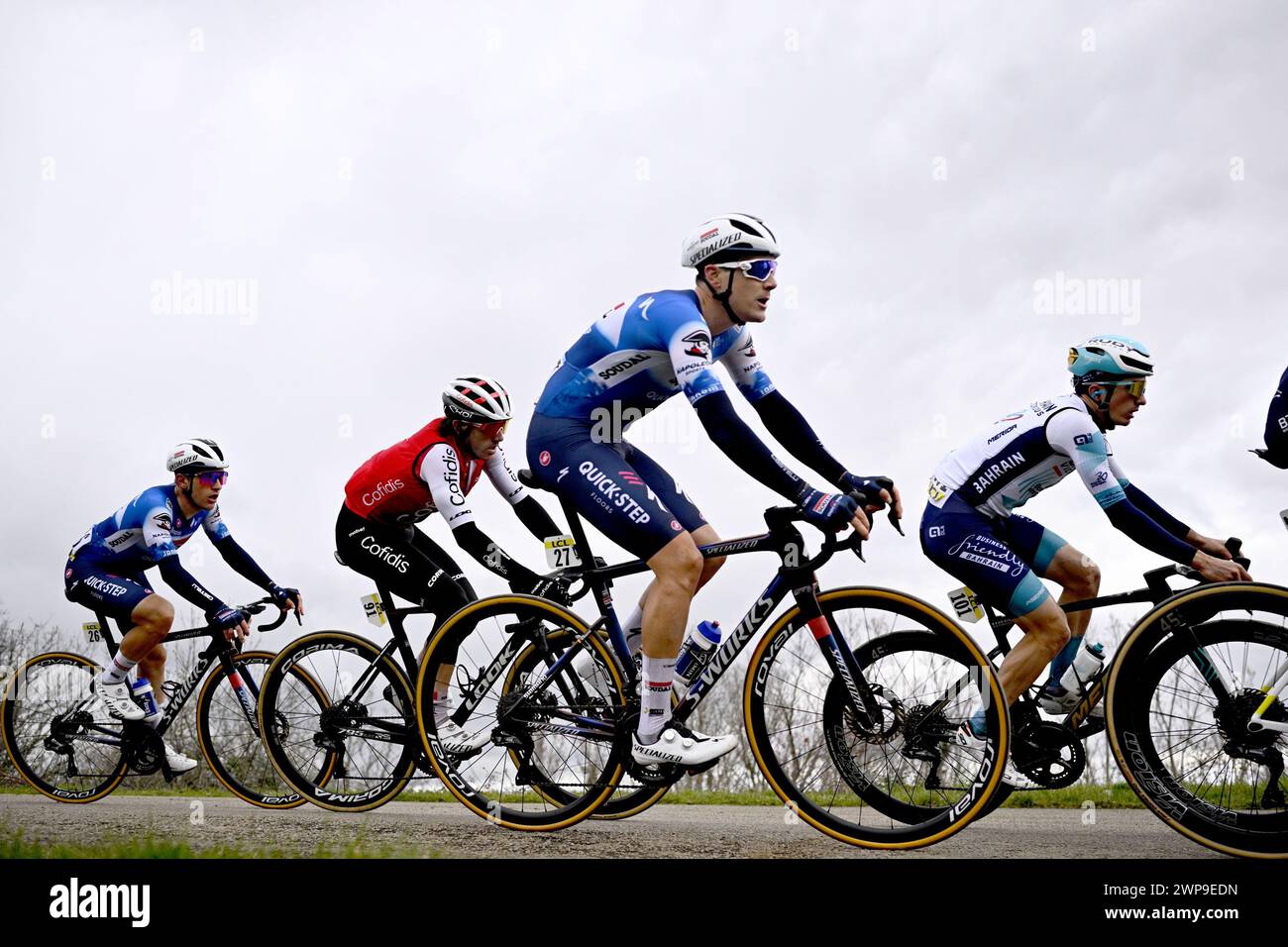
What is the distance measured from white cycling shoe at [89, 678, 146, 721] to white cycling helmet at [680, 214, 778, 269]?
762 cm

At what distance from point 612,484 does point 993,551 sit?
2.44 metres

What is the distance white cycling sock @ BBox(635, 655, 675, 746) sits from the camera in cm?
510

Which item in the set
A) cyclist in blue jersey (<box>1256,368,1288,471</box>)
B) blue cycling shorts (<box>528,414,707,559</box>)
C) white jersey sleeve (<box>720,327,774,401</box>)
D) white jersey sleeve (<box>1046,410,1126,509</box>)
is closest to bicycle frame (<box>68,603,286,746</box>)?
blue cycling shorts (<box>528,414,707,559</box>)

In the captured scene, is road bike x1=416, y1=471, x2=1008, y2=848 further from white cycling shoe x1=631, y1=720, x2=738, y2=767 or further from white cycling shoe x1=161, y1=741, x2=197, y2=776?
white cycling shoe x1=161, y1=741, x2=197, y2=776

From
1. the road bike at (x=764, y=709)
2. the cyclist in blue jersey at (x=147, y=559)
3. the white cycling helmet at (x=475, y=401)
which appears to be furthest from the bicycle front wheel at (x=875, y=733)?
the cyclist in blue jersey at (x=147, y=559)

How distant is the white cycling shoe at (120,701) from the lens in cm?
991

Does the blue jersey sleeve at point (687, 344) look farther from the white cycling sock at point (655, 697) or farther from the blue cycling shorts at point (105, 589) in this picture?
the blue cycling shorts at point (105, 589)

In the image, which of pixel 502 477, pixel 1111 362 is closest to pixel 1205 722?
pixel 1111 362

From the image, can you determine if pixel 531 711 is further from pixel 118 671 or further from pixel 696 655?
pixel 118 671

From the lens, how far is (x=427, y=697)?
19.9 feet

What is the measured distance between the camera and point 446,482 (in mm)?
6699

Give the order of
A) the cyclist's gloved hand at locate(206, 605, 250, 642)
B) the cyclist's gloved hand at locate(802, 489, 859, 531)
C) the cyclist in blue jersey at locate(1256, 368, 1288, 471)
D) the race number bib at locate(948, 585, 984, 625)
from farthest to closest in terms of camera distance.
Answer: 1. the cyclist's gloved hand at locate(206, 605, 250, 642)
2. the cyclist in blue jersey at locate(1256, 368, 1288, 471)
3. the race number bib at locate(948, 585, 984, 625)
4. the cyclist's gloved hand at locate(802, 489, 859, 531)

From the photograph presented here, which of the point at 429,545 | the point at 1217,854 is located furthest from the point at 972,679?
the point at 429,545

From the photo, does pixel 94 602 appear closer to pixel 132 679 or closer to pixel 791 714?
pixel 132 679
